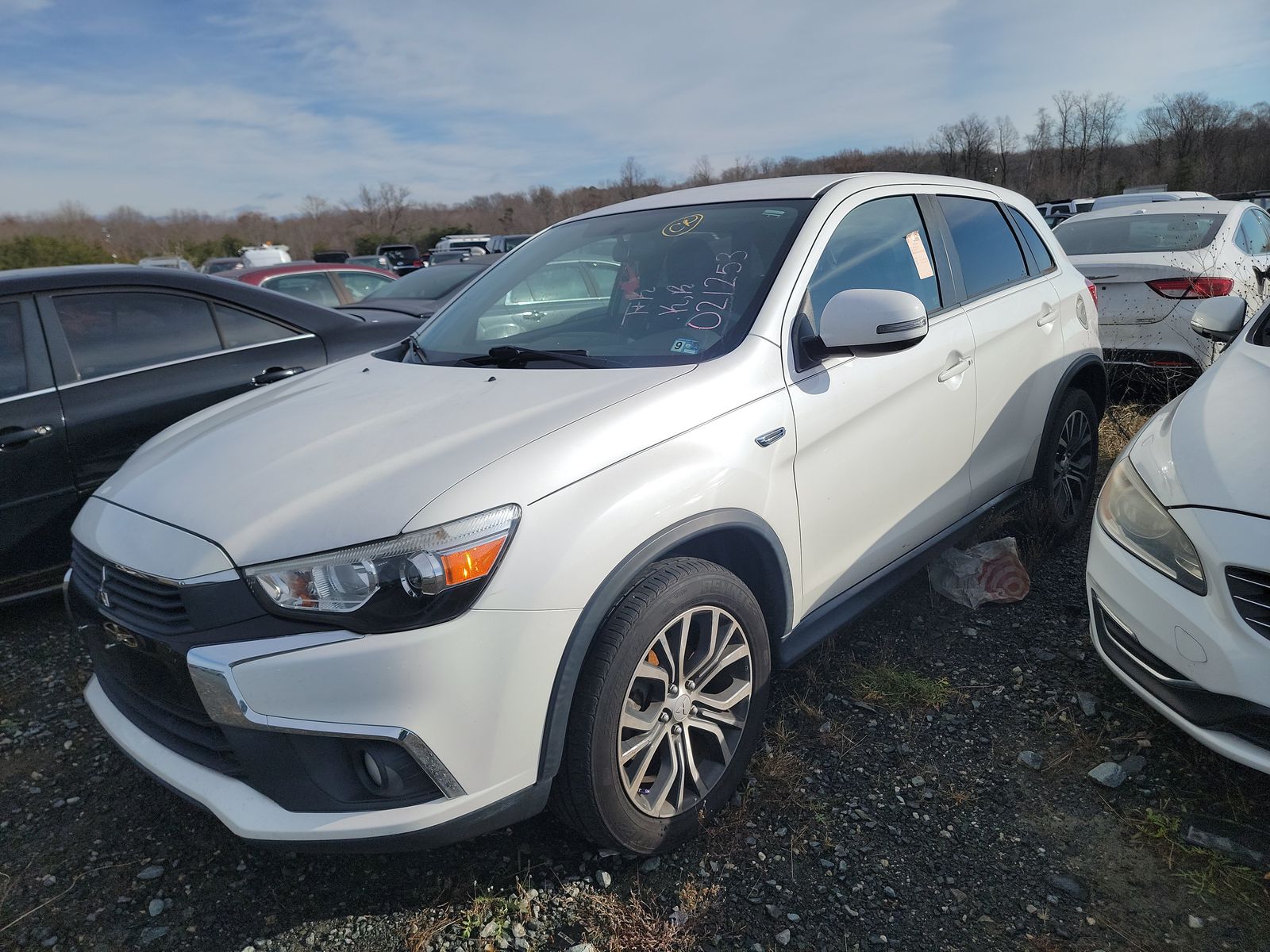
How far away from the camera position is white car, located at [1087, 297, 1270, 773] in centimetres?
197

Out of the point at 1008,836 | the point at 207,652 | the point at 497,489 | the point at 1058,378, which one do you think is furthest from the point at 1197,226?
the point at 207,652

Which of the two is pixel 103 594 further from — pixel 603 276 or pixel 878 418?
pixel 878 418

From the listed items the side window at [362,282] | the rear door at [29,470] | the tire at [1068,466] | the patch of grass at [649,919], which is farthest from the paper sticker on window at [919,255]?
the side window at [362,282]

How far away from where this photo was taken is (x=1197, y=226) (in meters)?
6.59

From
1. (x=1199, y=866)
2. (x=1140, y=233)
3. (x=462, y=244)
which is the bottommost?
(x=1199, y=866)

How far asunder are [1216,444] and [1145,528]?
32cm

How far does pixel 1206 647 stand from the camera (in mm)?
2029

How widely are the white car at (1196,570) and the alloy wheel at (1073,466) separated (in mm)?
1091

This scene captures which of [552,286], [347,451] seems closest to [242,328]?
[552,286]

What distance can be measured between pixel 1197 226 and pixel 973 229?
455 cm

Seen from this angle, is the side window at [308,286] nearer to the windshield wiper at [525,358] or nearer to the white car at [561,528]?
the white car at [561,528]

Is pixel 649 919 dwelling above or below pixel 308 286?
below

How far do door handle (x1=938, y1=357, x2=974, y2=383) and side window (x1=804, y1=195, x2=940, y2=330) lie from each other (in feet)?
0.73

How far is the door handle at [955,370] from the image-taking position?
293 cm
